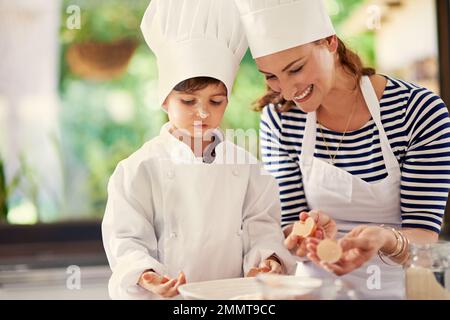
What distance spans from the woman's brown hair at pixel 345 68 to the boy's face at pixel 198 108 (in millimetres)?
228

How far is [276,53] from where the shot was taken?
1097 mm

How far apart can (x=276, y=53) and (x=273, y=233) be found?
0.95 feet

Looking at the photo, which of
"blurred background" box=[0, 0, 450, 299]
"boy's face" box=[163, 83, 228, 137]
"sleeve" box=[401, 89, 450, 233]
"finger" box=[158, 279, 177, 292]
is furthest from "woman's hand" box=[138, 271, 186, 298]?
"blurred background" box=[0, 0, 450, 299]

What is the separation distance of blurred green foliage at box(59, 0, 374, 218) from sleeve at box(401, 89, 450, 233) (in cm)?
77

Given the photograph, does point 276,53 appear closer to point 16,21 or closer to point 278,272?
point 278,272

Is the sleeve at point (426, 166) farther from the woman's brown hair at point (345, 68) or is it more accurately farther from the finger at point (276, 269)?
the finger at point (276, 269)

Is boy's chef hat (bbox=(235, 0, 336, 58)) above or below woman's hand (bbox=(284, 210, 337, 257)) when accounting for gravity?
above

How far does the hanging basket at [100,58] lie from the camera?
6.61 feet

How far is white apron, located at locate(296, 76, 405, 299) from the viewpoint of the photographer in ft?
4.07

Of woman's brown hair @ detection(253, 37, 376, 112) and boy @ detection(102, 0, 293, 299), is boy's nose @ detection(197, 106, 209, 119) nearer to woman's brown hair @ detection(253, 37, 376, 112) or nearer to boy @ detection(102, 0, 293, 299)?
boy @ detection(102, 0, 293, 299)

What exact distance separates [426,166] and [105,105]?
1.05 metres

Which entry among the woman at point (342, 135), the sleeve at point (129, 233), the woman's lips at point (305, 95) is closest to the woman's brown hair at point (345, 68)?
the woman at point (342, 135)

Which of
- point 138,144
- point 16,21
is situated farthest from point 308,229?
point 16,21
